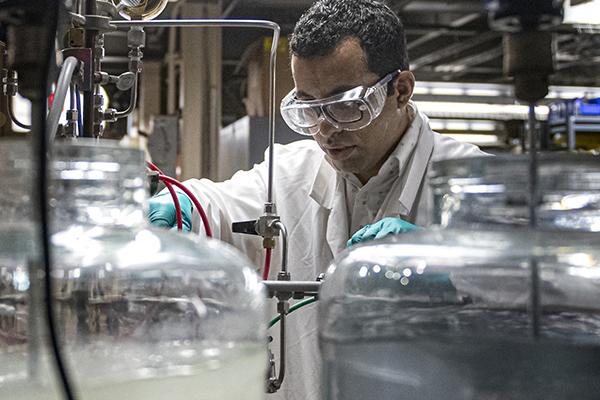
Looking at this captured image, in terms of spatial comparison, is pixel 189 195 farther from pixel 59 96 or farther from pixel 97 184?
pixel 97 184

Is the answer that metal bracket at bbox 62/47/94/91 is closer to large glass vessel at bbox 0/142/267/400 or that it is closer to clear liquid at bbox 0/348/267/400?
large glass vessel at bbox 0/142/267/400

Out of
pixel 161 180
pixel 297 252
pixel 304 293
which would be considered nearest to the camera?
pixel 304 293

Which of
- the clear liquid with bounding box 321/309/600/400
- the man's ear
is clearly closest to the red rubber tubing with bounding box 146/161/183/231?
the man's ear

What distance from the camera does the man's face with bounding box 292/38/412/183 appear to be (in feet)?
5.72

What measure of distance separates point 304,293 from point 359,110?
2.25 feet

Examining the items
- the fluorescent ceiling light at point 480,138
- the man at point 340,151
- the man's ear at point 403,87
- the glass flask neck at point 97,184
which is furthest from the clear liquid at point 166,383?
the fluorescent ceiling light at point 480,138

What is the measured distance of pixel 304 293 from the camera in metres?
1.08

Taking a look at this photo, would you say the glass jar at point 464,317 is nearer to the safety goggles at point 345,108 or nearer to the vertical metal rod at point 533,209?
the vertical metal rod at point 533,209

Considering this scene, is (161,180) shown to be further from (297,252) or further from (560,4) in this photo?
(560,4)

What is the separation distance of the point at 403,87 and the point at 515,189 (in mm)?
1340

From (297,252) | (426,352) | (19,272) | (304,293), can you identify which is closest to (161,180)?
(304,293)

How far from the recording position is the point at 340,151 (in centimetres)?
180

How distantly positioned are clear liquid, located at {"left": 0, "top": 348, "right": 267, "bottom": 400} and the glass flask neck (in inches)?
4.3

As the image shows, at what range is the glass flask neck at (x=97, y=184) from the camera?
549 mm
